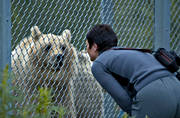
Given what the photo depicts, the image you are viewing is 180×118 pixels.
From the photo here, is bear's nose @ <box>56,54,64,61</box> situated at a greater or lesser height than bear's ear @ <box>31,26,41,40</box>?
lesser

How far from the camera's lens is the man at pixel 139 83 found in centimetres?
271

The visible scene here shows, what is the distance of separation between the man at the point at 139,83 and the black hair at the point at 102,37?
133 millimetres

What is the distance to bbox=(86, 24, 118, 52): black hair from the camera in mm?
3131

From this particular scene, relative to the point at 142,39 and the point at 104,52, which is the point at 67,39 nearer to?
the point at 142,39

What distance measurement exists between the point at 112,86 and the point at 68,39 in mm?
2679

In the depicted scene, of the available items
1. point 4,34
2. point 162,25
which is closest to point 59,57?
point 162,25

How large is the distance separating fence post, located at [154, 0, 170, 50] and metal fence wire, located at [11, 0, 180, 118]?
5.4 inches

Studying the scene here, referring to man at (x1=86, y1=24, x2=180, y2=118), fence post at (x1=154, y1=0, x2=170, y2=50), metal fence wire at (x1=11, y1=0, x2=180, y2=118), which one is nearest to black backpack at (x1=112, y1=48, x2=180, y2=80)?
man at (x1=86, y1=24, x2=180, y2=118)

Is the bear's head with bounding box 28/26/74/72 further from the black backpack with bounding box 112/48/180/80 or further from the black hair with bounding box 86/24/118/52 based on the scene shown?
the black backpack with bounding box 112/48/180/80

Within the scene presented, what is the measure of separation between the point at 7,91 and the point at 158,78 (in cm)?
179

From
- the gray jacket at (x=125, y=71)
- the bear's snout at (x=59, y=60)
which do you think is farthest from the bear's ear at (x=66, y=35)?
the gray jacket at (x=125, y=71)

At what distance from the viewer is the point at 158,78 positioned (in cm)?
277

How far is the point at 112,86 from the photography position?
2.79 metres

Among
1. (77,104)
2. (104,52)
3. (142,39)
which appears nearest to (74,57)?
(77,104)
